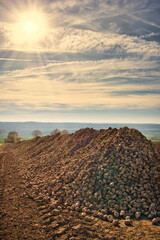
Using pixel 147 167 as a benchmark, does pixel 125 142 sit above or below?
above

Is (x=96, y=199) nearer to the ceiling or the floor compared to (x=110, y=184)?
nearer to the floor

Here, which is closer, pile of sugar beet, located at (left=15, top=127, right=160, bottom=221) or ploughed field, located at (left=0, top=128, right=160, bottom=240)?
ploughed field, located at (left=0, top=128, right=160, bottom=240)

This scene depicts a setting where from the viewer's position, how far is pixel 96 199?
938 centimetres

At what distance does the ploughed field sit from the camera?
7.45m

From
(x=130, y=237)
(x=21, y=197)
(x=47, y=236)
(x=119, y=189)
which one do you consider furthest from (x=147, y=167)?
(x=21, y=197)

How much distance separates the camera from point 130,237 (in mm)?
6863

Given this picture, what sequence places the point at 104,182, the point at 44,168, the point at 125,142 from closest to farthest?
the point at 104,182 < the point at 125,142 < the point at 44,168

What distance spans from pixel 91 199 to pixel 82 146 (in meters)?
8.22

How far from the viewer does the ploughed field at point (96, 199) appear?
7449mm

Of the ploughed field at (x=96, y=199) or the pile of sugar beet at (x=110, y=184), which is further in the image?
the pile of sugar beet at (x=110, y=184)

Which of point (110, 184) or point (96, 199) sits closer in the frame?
point (96, 199)

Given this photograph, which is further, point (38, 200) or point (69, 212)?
point (38, 200)

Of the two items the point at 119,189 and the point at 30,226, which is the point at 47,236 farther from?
the point at 119,189

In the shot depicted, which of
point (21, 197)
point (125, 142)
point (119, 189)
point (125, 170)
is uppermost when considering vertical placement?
point (125, 142)
